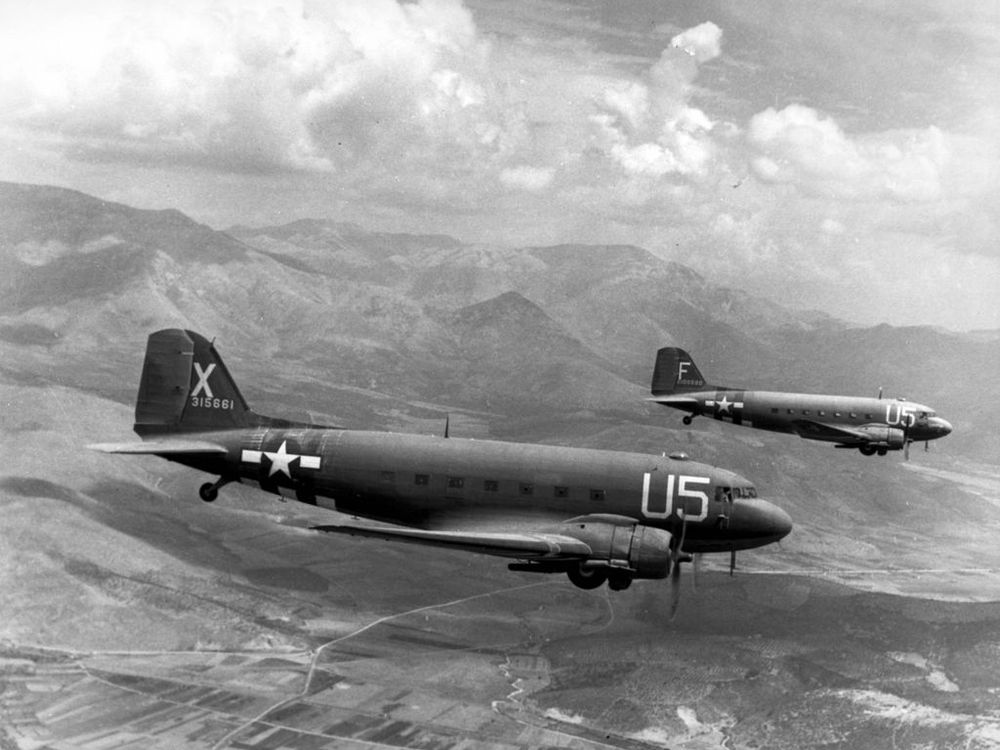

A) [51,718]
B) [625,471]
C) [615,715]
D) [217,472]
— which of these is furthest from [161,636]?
[625,471]

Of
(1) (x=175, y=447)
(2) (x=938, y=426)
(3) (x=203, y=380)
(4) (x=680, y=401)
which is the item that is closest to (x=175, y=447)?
(1) (x=175, y=447)

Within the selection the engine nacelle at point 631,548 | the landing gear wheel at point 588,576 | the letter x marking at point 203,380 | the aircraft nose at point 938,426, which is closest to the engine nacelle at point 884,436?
the aircraft nose at point 938,426

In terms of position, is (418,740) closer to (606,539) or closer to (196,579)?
(196,579)

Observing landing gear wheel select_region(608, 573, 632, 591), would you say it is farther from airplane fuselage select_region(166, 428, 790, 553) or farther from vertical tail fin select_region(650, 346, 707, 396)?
vertical tail fin select_region(650, 346, 707, 396)

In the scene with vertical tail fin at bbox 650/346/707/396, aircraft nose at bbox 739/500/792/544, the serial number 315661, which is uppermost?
vertical tail fin at bbox 650/346/707/396

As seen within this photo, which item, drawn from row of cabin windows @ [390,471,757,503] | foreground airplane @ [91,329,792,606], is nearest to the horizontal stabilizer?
foreground airplane @ [91,329,792,606]

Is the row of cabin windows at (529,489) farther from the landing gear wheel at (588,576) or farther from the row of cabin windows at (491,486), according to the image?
the landing gear wheel at (588,576)
